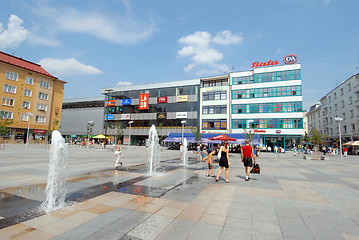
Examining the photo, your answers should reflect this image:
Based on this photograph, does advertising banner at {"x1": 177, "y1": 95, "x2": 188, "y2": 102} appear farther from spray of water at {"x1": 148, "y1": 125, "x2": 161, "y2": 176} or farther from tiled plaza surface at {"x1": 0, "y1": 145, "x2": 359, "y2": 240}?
tiled plaza surface at {"x1": 0, "y1": 145, "x2": 359, "y2": 240}

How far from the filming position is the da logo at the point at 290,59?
4116cm

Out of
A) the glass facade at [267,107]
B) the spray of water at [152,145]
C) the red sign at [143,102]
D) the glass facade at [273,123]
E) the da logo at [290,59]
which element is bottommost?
the spray of water at [152,145]

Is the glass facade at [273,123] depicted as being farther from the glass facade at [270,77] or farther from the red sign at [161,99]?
the red sign at [161,99]

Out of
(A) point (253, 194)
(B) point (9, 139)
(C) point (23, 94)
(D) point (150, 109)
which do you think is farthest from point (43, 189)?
(D) point (150, 109)

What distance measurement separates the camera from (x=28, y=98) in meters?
39.1

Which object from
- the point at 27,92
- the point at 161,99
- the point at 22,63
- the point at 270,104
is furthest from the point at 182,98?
the point at 22,63

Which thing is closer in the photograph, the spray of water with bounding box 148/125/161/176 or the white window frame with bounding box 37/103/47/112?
the spray of water with bounding box 148/125/161/176

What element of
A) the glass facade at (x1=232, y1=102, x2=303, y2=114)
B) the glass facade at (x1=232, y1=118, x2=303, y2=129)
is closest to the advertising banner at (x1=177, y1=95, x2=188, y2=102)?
the glass facade at (x1=232, y1=102, x2=303, y2=114)

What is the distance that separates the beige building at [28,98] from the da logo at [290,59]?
170ft

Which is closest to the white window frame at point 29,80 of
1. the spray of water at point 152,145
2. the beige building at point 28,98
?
the beige building at point 28,98

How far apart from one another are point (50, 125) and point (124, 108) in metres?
19.1

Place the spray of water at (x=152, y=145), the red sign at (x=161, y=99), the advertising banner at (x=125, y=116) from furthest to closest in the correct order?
the advertising banner at (x=125, y=116) < the red sign at (x=161, y=99) < the spray of water at (x=152, y=145)

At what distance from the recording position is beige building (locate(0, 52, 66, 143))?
35844 mm

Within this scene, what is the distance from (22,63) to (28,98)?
24.9 feet
